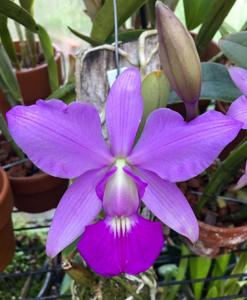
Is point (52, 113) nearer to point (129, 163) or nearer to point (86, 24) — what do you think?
point (129, 163)

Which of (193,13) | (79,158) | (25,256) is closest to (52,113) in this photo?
(79,158)

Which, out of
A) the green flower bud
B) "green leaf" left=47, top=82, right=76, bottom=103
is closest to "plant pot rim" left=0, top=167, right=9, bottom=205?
"green leaf" left=47, top=82, right=76, bottom=103

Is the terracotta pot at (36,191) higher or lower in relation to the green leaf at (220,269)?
higher

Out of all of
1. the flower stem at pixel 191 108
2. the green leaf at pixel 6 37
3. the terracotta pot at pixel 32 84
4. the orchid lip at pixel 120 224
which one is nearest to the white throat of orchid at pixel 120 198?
the orchid lip at pixel 120 224

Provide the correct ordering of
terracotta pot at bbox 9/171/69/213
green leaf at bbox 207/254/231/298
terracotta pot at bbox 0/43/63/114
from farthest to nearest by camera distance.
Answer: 1. green leaf at bbox 207/254/231/298
2. terracotta pot at bbox 0/43/63/114
3. terracotta pot at bbox 9/171/69/213

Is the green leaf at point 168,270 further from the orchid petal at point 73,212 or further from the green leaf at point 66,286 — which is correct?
the orchid petal at point 73,212

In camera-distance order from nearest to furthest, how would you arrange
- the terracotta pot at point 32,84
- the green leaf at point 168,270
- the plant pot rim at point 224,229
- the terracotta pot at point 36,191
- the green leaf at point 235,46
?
the green leaf at point 235,46 < the plant pot rim at point 224,229 < the terracotta pot at point 36,191 < the terracotta pot at point 32,84 < the green leaf at point 168,270

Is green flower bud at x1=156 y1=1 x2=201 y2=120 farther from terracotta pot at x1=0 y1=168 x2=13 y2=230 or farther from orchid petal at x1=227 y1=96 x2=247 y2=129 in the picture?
terracotta pot at x1=0 y1=168 x2=13 y2=230
